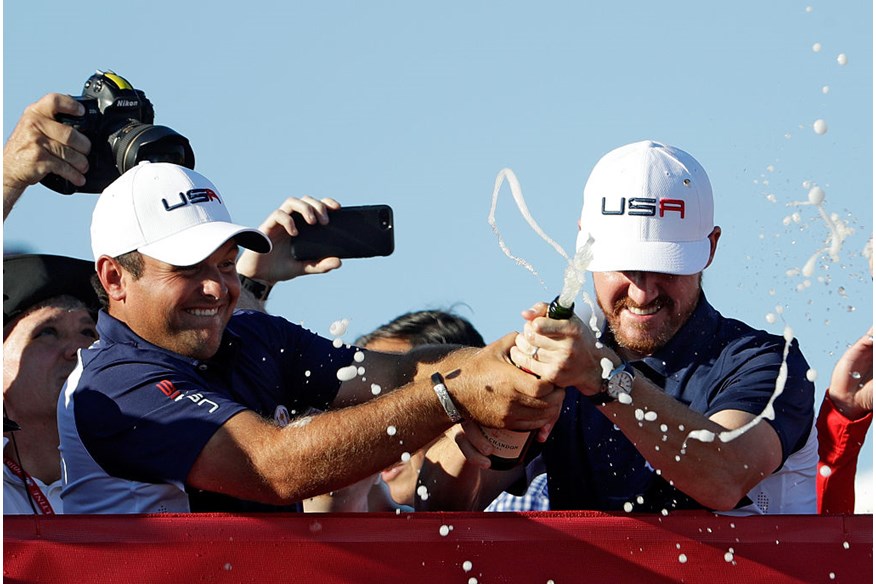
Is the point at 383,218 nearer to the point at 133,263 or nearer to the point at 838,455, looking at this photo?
the point at 133,263

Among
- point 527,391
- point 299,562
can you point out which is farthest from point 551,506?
point 299,562

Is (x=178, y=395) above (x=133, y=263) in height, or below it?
below

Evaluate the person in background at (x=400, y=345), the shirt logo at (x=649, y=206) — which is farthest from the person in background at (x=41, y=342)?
the shirt logo at (x=649, y=206)

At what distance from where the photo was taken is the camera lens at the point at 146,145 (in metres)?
4.52

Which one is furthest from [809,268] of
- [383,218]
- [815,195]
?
[383,218]

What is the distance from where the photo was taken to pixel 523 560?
2.99 meters

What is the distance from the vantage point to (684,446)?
3.16 m

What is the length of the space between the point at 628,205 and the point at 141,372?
1.46 meters

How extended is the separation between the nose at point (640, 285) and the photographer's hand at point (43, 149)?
196 cm

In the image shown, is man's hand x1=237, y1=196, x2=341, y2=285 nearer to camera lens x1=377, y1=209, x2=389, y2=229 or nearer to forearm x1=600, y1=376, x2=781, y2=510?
camera lens x1=377, y1=209, x2=389, y2=229

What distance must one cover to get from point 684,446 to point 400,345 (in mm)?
2285

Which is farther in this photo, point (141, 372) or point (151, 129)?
point (151, 129)

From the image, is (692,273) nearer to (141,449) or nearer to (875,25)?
(875,25)

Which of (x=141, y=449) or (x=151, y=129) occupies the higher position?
(x=151, y=129)
